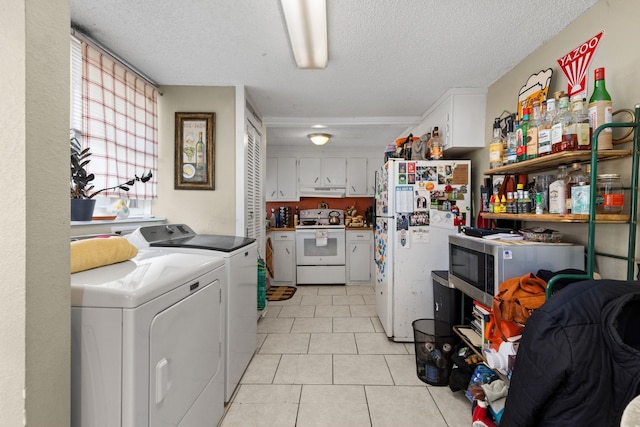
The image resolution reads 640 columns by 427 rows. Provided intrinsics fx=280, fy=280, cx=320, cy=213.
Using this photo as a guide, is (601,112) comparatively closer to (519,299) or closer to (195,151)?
(519,299)

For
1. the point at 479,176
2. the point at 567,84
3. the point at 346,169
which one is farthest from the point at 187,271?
the point at 346,169

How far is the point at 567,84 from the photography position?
164 cm

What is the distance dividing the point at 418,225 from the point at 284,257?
2483mm

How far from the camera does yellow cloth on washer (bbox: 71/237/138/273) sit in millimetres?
1010

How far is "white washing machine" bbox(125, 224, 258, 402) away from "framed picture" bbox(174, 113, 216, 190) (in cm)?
50

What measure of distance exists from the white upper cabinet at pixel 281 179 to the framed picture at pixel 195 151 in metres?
2.25

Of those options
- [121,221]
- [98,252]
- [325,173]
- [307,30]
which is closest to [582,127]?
[307,30]

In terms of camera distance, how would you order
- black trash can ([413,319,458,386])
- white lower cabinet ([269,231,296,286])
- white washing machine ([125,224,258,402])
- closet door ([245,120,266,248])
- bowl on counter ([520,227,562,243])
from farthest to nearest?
white lower cabinet ([269,231,296,286]) → closet door ([245,120,266,248]) → black trash can ([413,319,458,386]) → white washing machine ([125,224,258,402]) → bowl on counter ([520,227,562,243])

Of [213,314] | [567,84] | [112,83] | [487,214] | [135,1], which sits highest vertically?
[135,1]

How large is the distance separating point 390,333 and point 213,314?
68.1 inches

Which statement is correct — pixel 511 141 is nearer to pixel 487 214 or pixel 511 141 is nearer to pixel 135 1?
pixel 487 214

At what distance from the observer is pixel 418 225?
247 centimetres

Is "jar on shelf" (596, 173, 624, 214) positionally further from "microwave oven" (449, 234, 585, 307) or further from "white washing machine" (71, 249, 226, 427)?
"white washing machine" (71, 249, 226, 427)

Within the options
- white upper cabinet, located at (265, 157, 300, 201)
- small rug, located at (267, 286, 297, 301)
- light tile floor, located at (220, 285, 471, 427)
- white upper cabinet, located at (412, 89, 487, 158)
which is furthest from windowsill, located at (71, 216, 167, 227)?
white upper cabinet, located at (412, 89, 487, 158)
